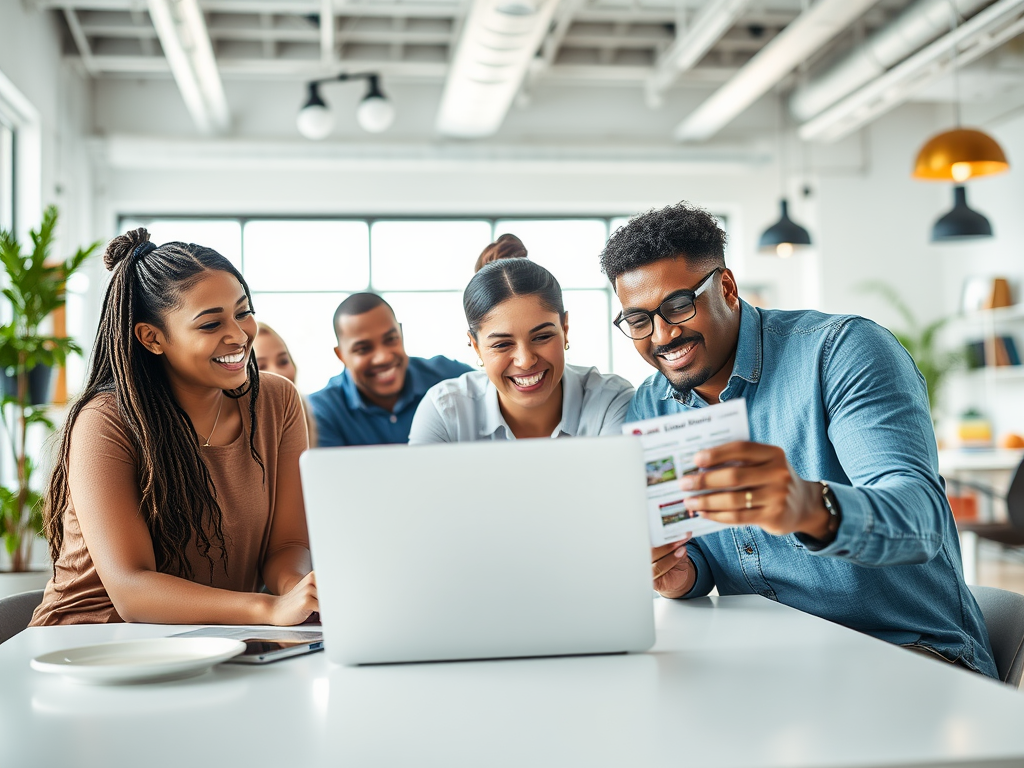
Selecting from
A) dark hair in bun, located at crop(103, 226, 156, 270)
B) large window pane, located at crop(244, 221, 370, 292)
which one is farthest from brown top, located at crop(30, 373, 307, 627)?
large window pane, located at crop(244, 221, 370, 292)

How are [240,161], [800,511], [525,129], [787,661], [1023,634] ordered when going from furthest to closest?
[525,129] < [240,161] < [1023,634] < [800,511] < [787,661]

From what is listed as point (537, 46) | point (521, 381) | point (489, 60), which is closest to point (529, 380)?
point (521, 381)

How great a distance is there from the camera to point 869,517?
130cm

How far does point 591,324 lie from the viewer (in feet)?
28.9

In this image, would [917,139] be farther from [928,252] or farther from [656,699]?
[656,699]

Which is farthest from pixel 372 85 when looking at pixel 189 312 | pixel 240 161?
pixel 189 312

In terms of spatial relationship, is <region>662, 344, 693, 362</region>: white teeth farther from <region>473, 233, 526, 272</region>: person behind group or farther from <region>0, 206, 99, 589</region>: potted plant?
<region>0, 206, 99, 589</region>: potted plant

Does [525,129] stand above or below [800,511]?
above

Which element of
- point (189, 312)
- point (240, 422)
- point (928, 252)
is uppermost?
point (928, 252)

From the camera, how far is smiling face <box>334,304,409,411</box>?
11.0 ft

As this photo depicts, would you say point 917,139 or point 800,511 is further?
point 917,139

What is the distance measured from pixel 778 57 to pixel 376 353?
164 inches

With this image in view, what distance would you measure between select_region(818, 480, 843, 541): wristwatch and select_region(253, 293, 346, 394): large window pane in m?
7.28

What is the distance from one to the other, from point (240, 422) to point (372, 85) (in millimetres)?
5296
